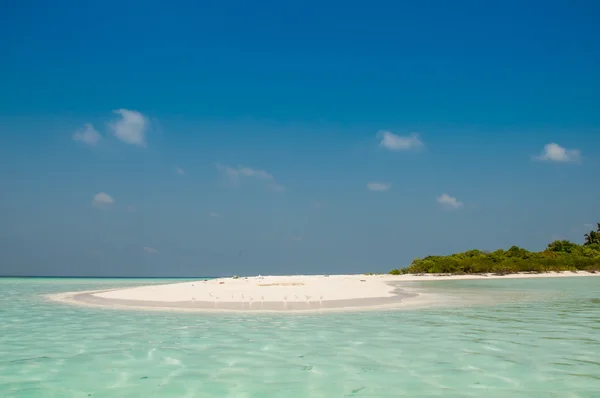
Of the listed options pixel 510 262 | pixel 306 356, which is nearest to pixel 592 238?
pixel 510 262

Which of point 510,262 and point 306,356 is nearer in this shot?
point 306,356

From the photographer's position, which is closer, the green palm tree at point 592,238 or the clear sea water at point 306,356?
the clear sea water at point 306,356

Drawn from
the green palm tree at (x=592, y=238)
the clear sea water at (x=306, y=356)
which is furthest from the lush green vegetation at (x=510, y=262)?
the clear sea water at (x=306, y=356)

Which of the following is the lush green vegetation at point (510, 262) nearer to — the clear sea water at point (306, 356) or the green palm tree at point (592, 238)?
the green palm tree at point (592, 238)

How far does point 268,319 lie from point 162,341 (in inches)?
220

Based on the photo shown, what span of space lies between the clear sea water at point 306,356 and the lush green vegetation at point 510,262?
54.7 meters

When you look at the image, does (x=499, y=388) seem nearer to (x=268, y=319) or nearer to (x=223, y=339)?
(x=223, y=339)

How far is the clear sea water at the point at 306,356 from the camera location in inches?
320

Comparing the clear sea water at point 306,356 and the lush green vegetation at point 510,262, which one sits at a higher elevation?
the lush green vegetation at point 510,262

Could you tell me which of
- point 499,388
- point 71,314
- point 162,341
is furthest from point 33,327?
point 499,388

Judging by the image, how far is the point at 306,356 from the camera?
35.0ft

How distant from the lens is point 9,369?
9.62 m

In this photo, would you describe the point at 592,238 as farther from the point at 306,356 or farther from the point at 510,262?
the point at 306,356

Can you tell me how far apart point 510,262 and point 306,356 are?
2675 inches
